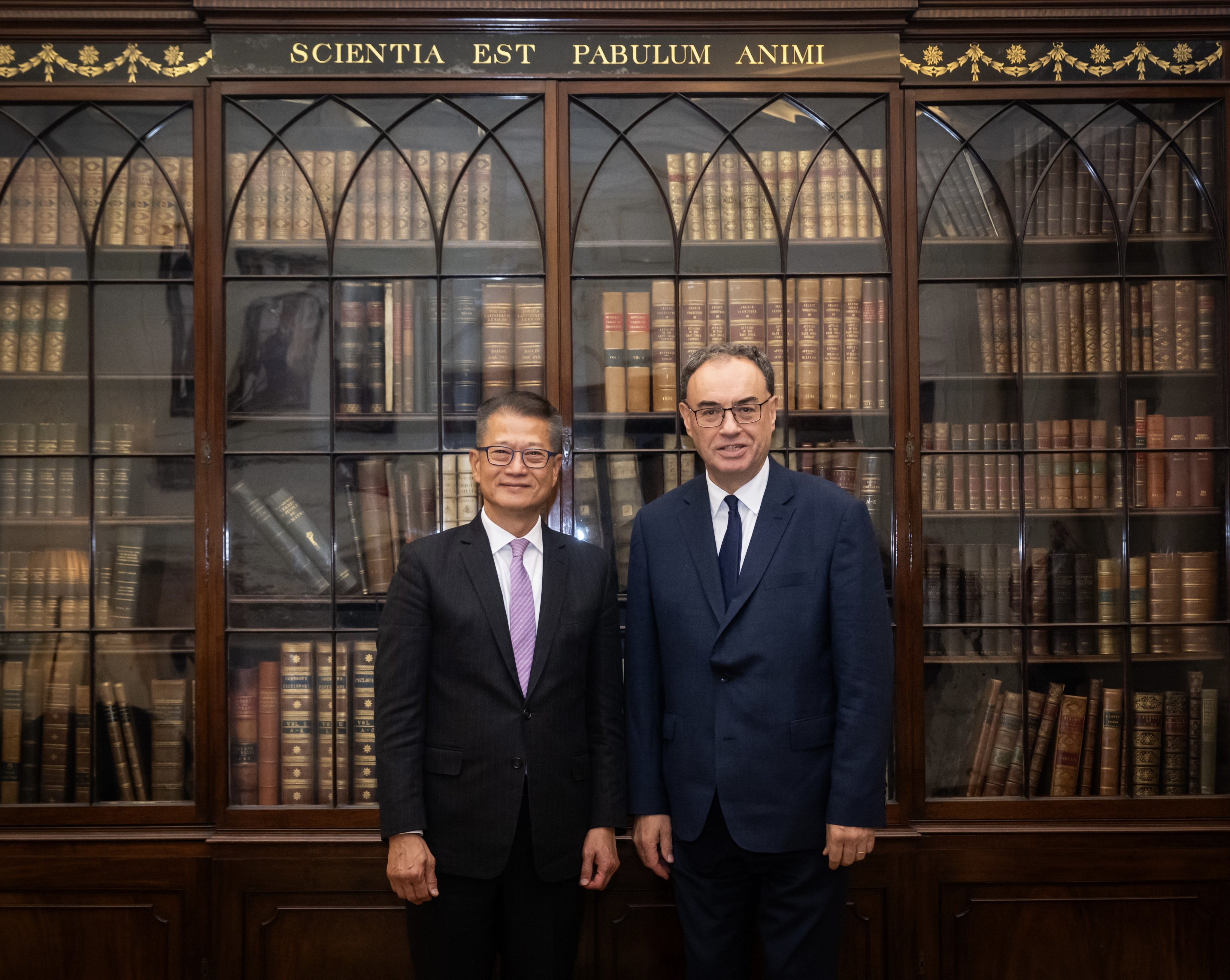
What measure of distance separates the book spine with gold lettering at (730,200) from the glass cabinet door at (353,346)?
1.72ft

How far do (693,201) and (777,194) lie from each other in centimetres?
25

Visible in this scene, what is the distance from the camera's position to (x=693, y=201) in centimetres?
247

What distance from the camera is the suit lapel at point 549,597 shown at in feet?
5.94

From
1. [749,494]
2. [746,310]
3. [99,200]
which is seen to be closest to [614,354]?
[746,310]

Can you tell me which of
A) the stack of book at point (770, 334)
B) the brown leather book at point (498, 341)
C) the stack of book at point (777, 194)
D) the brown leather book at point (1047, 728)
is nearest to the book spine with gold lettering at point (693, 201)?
the stack of book at point (777, 194)

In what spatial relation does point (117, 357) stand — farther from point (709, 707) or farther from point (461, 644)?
→ point (709, 707)

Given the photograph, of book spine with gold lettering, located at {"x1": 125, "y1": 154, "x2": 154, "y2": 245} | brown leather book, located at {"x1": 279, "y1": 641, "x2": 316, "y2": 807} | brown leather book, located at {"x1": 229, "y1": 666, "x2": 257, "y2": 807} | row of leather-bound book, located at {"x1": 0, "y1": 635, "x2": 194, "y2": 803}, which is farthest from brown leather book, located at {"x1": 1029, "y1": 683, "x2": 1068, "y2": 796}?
book spine with gold lettering, located at {"x1": 125, "y1": 154, "x2": 154, "y2": 245}

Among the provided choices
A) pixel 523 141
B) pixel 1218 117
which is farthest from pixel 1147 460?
pixel 523 141

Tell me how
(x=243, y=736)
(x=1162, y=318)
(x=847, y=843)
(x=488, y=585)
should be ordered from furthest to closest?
(x=1162, y=318), (x=243, y=736), (x=488, y=585), (x=847, y=843)

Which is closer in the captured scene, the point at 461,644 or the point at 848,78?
the point at 461,644

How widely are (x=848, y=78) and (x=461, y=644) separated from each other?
191 cm

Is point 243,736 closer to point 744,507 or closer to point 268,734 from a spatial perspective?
point 268,734

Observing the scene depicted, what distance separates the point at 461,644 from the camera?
5.95 feet

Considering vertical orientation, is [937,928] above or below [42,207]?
below
